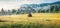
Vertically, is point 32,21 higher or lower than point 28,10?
lower

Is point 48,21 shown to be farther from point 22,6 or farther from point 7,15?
point 7,15

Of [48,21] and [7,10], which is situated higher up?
[7,10]

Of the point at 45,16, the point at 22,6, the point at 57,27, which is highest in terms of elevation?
the point at 22,6

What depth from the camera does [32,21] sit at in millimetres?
1617

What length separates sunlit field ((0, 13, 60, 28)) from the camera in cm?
160

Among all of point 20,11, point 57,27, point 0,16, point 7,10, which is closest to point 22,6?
point 20,11

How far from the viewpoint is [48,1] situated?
1655 mm

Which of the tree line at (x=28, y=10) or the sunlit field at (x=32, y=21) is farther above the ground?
the tree line at (x=28, y=10)

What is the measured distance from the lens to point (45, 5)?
1659 millimetres

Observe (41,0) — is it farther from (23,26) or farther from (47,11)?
(23,26)

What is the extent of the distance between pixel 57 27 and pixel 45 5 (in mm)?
309

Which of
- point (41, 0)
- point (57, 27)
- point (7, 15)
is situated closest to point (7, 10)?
point (7, 15)

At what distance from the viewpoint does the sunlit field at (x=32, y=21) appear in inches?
63.1

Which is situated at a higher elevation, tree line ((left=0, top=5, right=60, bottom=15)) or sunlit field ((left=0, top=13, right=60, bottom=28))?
tree line ((left=0, top=5, right=60, bottom=15))
